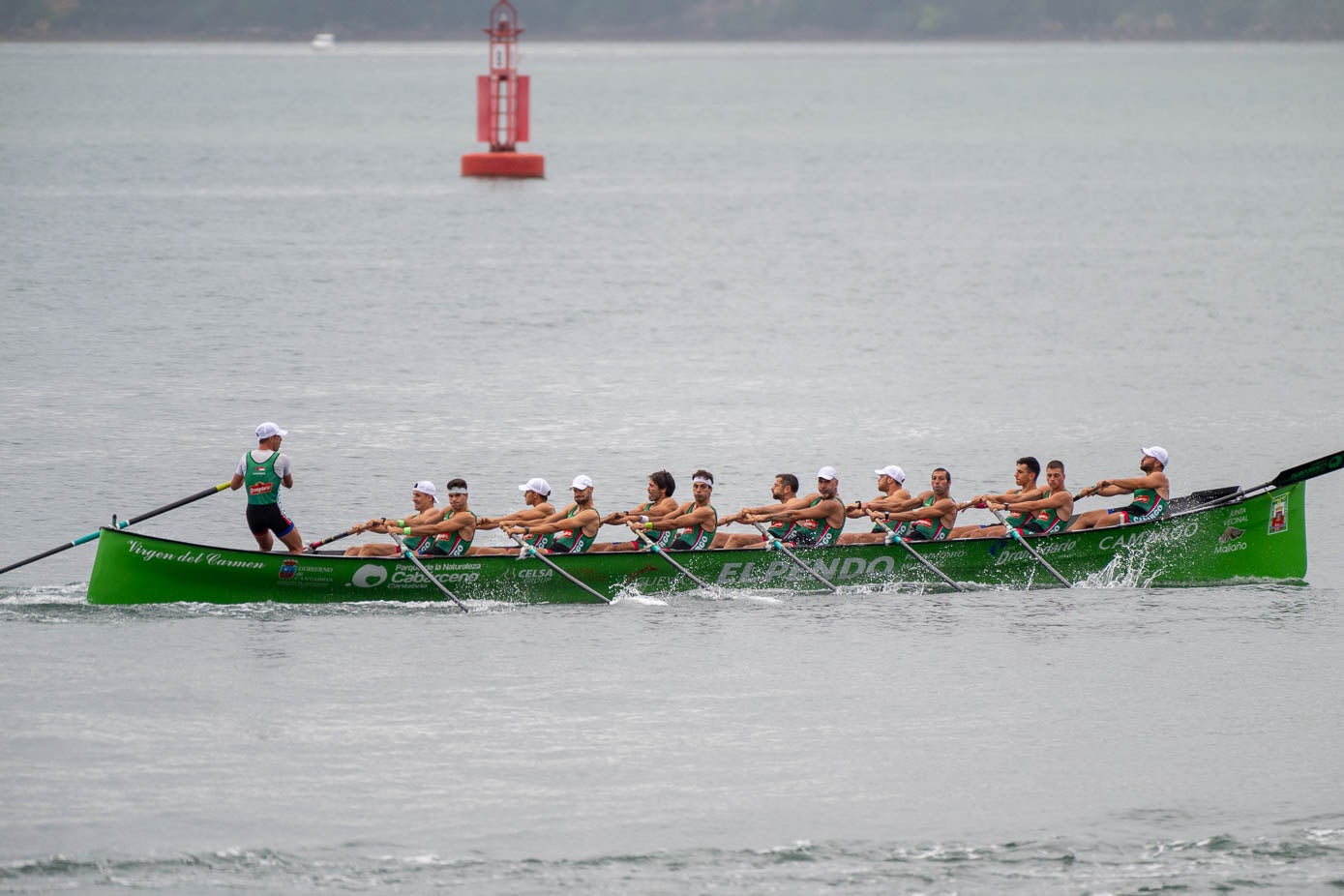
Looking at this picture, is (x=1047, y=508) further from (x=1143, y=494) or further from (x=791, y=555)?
(x=791, y=555)

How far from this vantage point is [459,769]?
19.5 meters

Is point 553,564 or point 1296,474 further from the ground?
point 1296,474

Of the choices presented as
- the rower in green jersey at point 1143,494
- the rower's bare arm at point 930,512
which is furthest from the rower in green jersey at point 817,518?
the rower in green jersey at point 1143,494

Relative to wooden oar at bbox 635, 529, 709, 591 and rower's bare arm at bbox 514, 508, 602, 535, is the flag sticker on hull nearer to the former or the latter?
wooden oar at bbox 635, 529, 709, 591

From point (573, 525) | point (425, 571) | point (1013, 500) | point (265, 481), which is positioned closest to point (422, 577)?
point (425, 571)

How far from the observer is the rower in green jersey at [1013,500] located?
25906 millimetres

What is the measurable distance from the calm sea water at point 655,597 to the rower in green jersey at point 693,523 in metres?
1.07

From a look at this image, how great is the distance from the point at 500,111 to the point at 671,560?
6088 cm

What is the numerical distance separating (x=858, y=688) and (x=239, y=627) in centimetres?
765

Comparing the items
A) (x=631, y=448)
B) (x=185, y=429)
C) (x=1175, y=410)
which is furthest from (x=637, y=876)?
(x=1175, y=410)

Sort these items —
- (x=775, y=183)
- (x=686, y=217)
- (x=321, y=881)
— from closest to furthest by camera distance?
(x=321, y=881)
(x=686, y=217)
(x=775, y=183)

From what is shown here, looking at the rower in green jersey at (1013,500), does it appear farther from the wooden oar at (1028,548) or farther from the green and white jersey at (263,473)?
the green and white jersey at (263,473)

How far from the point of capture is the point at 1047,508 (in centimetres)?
2584

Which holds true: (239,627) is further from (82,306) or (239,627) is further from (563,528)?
(82,306)
